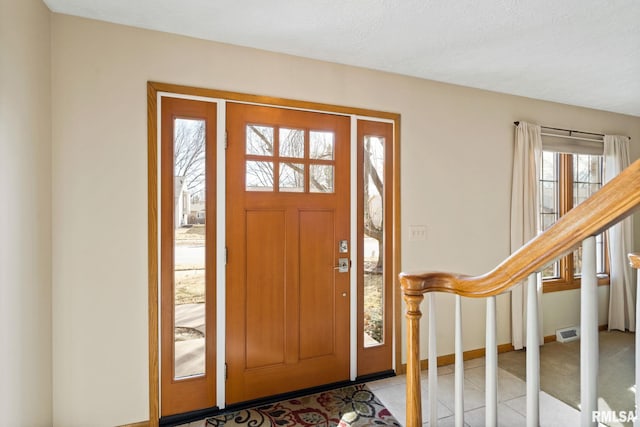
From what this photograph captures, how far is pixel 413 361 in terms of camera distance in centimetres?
117

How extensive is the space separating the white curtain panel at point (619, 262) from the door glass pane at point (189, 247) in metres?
4.33

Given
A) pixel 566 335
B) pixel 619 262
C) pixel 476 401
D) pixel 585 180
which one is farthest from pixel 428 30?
pixel 619 262

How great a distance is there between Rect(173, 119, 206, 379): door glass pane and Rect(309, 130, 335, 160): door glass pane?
79 centimetres

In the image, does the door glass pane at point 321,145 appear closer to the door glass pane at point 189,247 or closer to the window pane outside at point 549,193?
the door glass pane at point 189,247

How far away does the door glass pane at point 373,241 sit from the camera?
9.18 ft

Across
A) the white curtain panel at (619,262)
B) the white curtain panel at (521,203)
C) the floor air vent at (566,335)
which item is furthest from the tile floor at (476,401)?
the white curtain panel at (619,262)

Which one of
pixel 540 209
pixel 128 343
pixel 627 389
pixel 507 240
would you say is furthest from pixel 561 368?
pixel 128 343

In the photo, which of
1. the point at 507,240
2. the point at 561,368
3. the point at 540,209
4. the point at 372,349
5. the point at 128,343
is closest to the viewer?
the point at 128,343

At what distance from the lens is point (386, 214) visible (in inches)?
112

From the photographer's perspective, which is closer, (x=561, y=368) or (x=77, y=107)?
(x=77, y=107)

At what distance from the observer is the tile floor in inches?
90.0

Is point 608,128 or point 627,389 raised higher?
point 608,128

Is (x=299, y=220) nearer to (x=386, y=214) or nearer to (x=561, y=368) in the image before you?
(x=386, y=214)

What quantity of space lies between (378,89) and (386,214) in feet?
3.38
